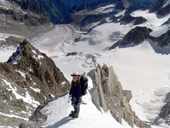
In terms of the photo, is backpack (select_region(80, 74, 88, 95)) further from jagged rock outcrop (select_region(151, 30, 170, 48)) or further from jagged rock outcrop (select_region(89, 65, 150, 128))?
jagged rock outcrop (select_region(151, 30, 170, 48))

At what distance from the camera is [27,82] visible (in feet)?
132

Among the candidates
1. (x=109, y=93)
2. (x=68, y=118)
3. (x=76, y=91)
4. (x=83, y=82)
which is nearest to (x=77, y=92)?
(x=76, y=91)

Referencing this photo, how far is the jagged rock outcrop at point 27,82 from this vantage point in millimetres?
29466

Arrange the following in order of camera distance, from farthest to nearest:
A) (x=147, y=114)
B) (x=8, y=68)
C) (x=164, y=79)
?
1. (x=164, y=79)
2. (x=147, y=114)
3. (x=8, y=68)

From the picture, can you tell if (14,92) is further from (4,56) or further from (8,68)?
(4,56)

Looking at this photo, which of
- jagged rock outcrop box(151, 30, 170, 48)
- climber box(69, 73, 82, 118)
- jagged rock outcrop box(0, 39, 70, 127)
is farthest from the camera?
jagged rock outcrop box(151, 30, 170, 48)

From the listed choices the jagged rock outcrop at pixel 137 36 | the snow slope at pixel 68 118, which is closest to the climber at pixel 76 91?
the snow slope at pixel 68 118

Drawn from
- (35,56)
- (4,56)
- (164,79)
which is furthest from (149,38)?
(35,56)

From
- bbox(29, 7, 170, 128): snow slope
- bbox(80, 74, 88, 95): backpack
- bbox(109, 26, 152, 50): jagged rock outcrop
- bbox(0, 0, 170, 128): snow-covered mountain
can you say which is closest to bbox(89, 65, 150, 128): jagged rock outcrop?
bbox(0, 0, 170, 128): snow-covered mountain

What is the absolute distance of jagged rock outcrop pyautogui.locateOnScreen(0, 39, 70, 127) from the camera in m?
29.5

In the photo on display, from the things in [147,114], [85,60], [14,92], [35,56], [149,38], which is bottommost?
[14,92]

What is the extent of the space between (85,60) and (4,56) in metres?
47.4

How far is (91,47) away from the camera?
187 meters

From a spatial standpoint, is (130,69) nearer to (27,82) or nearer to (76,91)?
(27,82)
